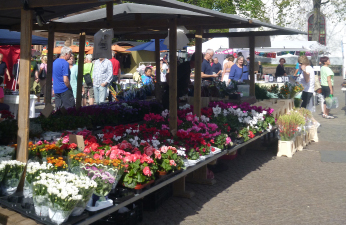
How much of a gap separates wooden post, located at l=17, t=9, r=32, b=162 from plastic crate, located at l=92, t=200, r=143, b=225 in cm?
108

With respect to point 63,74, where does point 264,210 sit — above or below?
below

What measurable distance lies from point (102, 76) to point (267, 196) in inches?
233

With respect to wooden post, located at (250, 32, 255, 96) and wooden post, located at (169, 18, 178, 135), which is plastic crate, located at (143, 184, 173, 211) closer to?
wooden post, located at (169, 18, 178, 135)

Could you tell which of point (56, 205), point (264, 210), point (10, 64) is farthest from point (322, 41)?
point (56, 205)

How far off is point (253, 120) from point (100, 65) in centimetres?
449

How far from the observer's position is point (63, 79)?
8734 mm

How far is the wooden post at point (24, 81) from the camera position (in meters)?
3.77

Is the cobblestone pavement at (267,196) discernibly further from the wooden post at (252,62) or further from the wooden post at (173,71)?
the wooden post at (252,62)

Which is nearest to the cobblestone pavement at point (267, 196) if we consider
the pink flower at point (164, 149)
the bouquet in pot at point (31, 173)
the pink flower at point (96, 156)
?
the pink flower at point (164, 149)

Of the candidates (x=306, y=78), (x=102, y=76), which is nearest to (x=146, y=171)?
(x=102, y=76)

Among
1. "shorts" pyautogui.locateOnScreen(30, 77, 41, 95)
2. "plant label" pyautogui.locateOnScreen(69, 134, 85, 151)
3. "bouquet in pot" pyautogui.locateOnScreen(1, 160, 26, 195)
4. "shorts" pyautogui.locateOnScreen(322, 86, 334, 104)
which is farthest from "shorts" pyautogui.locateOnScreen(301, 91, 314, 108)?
"shorts" pyautogui.locateOnScreen(30, 77, 41, 95)

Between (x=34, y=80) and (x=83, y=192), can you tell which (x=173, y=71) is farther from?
(x=34, y=80)

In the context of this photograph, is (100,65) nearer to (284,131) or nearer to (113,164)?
(284,131)

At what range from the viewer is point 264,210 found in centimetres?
541
